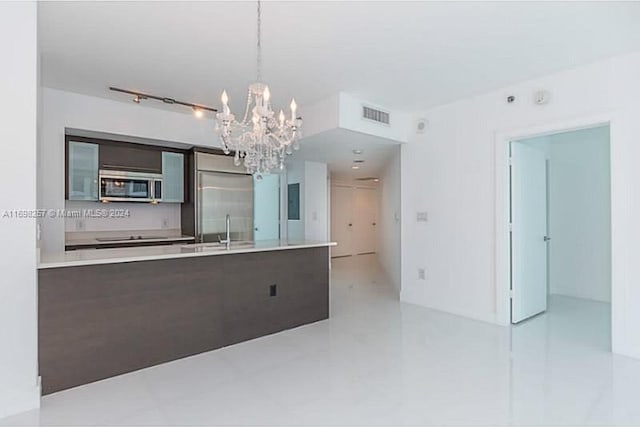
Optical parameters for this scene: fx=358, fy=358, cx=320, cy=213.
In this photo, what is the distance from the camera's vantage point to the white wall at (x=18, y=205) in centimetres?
215

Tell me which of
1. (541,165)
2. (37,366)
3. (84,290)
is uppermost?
(541,165)

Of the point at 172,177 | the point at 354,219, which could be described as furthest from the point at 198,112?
the point at 354,219

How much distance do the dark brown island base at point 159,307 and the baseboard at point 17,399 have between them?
213mm

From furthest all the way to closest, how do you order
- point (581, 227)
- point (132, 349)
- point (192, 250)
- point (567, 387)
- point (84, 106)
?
point (581, 227) < point (84, 106) < point (192, 250) < point (132, 349) < point (567, 387)

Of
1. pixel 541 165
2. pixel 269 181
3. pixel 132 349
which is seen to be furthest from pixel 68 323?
pixel 541 165

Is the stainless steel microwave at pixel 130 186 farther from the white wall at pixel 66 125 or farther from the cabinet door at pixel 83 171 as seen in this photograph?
the white wall at pixel 66 125

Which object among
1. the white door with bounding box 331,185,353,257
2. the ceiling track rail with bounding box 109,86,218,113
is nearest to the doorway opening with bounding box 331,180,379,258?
the white door with bounding box 331,185,353,257

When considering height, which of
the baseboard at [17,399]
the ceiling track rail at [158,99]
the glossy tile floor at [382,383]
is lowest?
the glossy tile floor at [382,383]

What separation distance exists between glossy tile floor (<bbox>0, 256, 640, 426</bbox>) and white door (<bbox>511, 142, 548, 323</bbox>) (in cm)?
43

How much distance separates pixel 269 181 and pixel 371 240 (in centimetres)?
511

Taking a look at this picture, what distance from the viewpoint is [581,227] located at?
5.16 meters

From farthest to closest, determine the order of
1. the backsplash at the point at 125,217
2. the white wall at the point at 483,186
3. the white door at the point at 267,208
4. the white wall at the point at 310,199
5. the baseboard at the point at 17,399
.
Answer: the white wall at the point at 310,199, the white door at the point at 267,208, the backsplash at the point at 125,217, the white wall at the point at 483,186, the baseboard at the point at 17,399

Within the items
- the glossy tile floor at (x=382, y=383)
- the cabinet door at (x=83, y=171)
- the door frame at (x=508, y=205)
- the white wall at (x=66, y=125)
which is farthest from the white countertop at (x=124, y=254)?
the door frame at (x=508, y=205)

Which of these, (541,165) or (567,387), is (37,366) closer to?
(567,387)
